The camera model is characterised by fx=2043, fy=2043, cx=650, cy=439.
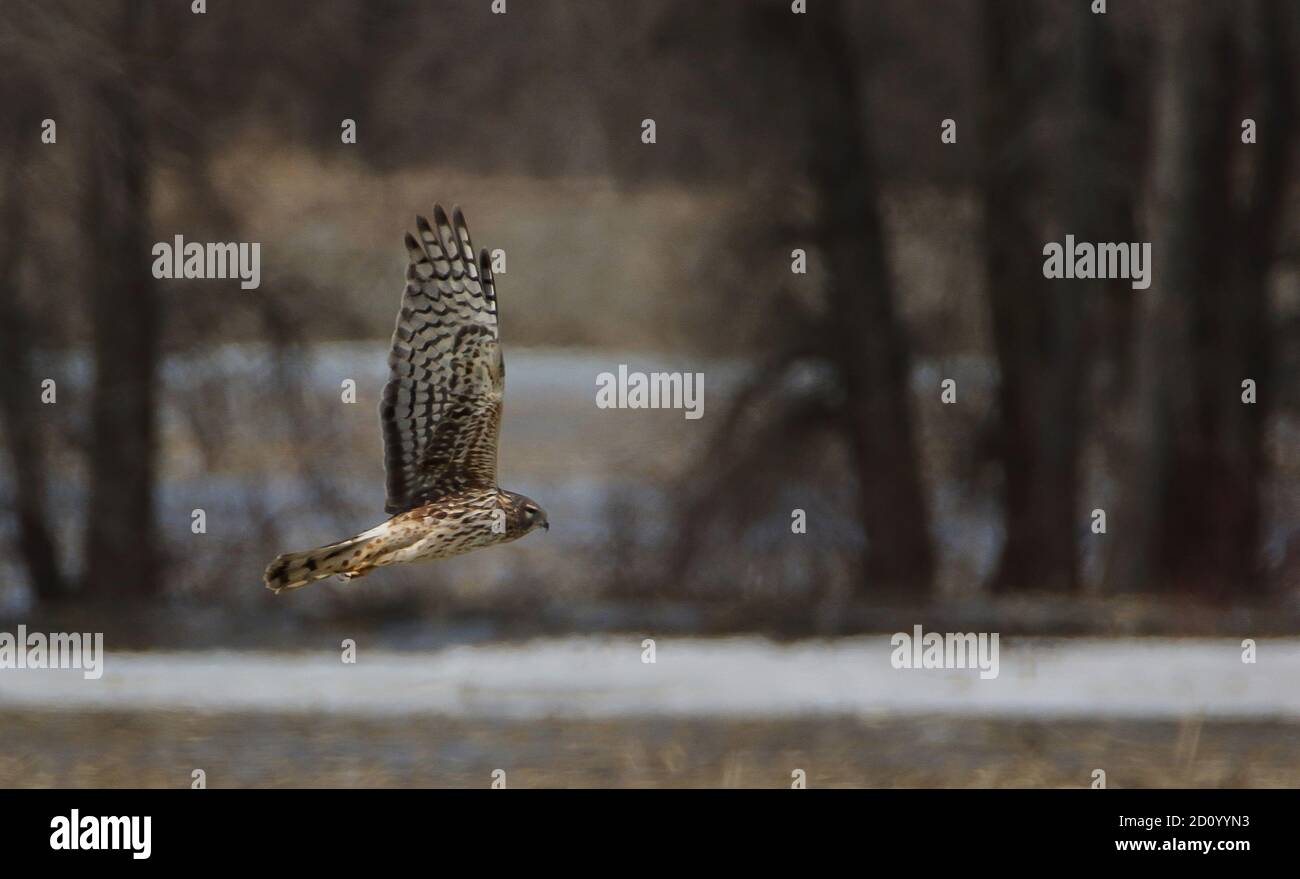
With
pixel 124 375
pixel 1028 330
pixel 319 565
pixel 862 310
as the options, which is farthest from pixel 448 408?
pixel 1028 330

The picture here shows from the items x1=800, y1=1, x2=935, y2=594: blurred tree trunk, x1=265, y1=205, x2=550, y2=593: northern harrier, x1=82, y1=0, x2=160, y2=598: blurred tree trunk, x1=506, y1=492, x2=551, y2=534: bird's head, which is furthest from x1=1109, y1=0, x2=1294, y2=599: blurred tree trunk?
x1=506, y1=492, x2=551, y2=534: bird's head

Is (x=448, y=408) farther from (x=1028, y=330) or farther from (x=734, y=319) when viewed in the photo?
(x=1028, y=330)

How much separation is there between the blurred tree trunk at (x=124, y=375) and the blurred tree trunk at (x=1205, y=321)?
7.15 meters

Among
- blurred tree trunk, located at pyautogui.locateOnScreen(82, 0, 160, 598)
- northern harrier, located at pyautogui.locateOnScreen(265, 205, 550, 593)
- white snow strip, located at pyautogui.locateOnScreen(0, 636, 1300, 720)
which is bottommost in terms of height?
white snow strip, located at pyautogui.locateOnScreen(0, 636, 1300, 720)

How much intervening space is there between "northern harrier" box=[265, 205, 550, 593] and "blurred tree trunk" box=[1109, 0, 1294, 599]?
1024cm

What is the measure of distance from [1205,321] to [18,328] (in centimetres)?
850

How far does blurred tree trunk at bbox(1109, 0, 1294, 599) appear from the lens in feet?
48.3

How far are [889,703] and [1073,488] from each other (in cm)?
407

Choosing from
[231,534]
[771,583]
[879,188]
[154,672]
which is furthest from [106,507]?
[879,188]

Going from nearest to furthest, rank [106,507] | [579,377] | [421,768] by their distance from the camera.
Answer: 1. [421,768]
2. [106,507]
3. [579,377]

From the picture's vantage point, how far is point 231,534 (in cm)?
1469

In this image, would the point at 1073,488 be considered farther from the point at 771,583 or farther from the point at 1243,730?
the point at 1243,730

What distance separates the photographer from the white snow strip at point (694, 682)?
12.0m

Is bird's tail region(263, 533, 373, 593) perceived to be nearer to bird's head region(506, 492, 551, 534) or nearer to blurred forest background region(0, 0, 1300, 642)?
bird's head region(506, 492, 551, 534)
